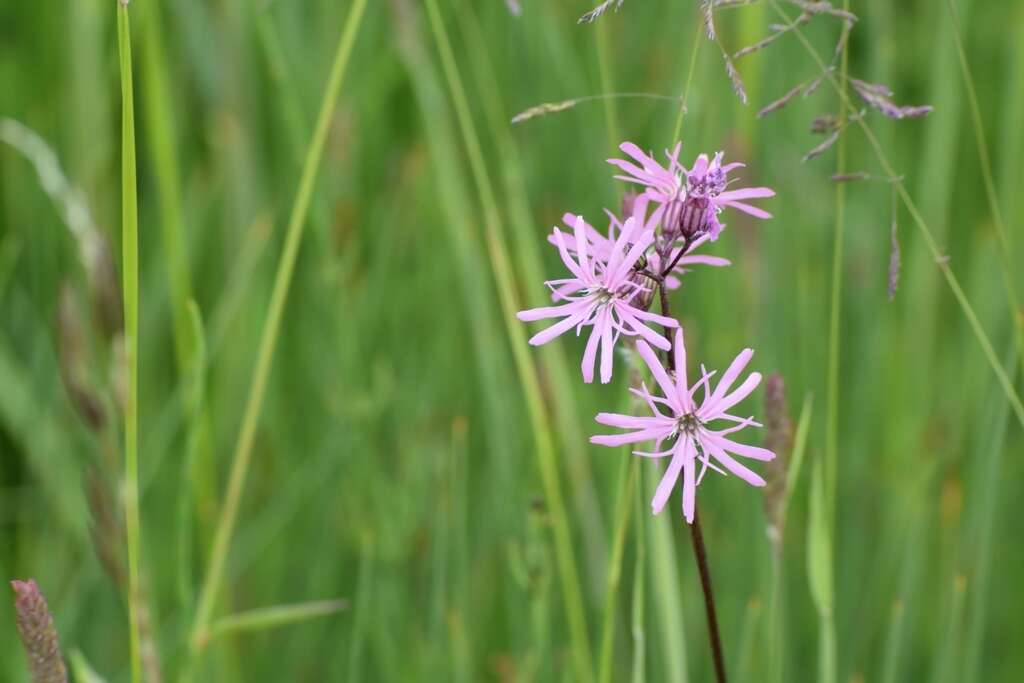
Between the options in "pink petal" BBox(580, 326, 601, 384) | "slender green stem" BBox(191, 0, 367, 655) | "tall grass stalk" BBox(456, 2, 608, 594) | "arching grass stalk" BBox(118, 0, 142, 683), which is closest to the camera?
"pink petal" BBox(580, 326, 601, 384)

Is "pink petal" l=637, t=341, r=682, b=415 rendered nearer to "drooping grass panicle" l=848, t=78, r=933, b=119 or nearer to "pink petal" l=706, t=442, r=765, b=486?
"pink petal" l=706, t=442, r=765, b=486

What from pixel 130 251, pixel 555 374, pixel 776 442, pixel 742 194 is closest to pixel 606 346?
pixel 742 194

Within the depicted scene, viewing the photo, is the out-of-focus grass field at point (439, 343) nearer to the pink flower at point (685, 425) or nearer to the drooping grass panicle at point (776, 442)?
the drooping grass panicle at point (776, 442)

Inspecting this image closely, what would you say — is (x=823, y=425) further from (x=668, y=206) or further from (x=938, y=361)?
(x=668, y=206)

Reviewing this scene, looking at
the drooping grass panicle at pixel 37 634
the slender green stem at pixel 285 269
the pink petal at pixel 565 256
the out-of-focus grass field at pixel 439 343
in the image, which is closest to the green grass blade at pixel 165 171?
the out-of-focus grass field at pixel 439 343

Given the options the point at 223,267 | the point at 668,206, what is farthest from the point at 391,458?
the point at 668,206

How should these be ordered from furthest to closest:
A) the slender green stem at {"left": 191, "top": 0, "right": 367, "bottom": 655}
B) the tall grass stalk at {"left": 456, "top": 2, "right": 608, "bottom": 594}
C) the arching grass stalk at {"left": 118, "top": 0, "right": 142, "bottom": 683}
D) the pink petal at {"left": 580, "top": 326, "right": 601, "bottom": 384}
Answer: the tall grass stalk at {"left": 456, "top": 2, "right": 608, "bottom": 594}, the slender green stem at {"left": 191, "top": 0, "right": 367, "bottom": 655}, the arching grass stalk at {"left": 118, "top": 0, "right": 142, "bottom": 683}, the pink petal at {"left": 580, "top": 326, "right": 601, "bottom": 384}

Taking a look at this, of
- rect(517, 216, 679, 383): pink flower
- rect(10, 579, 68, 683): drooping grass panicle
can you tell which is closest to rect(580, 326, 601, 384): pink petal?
rect(517, 216, 679, 383): pink flower
